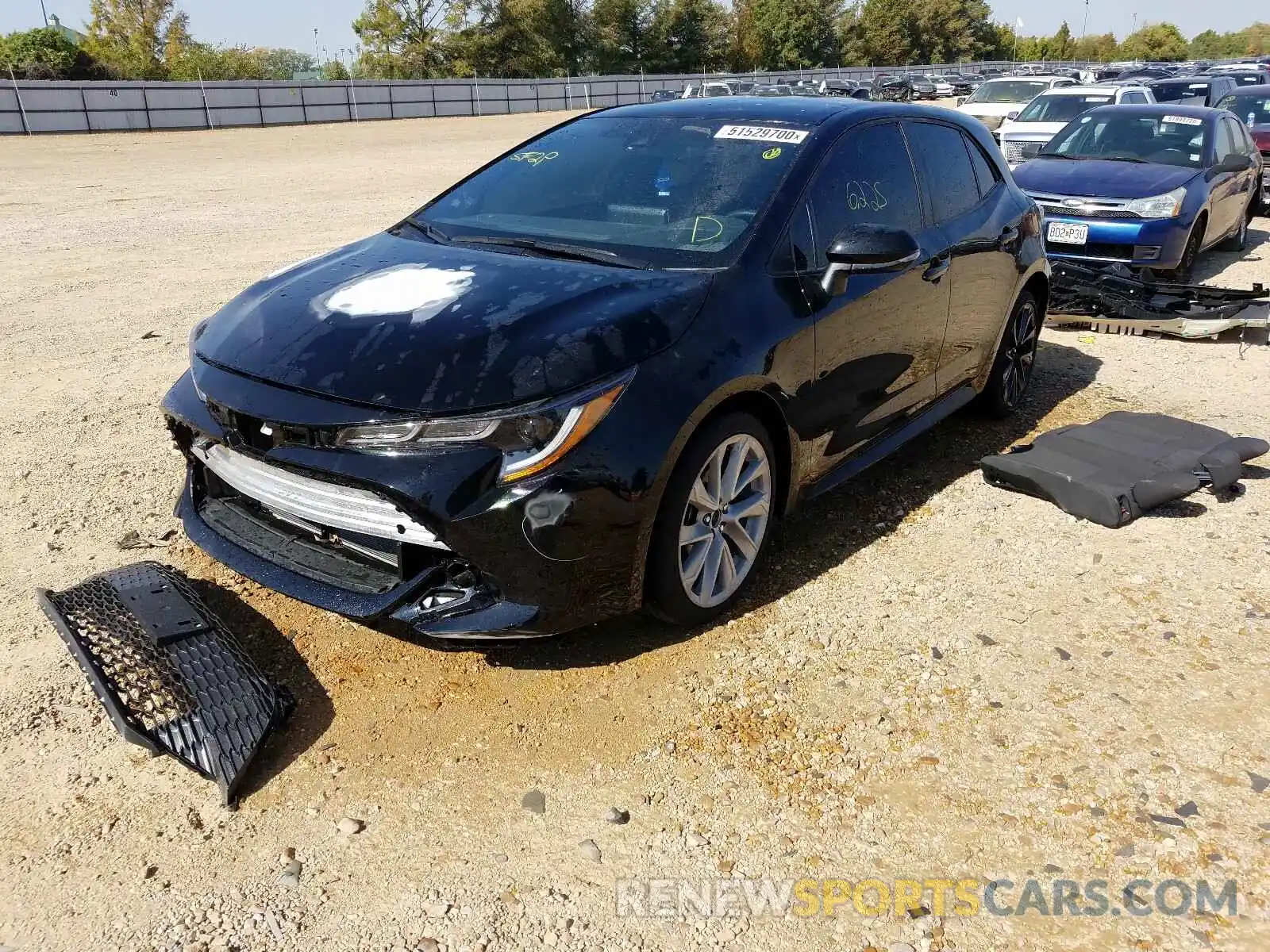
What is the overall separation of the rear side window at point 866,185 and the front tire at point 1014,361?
137 centimetres

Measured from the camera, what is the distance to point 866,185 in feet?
13.2

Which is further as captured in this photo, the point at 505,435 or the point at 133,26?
the point at 133,26

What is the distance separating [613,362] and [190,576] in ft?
6.53

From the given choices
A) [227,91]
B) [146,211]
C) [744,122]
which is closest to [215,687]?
[744,122]

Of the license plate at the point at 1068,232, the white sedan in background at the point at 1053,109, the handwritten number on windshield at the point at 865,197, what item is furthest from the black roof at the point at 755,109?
the white sedan in background at the point at 1053,109

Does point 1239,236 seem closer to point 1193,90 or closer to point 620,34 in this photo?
point 1193,90

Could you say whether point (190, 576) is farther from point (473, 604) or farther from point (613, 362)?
point (613, 362)

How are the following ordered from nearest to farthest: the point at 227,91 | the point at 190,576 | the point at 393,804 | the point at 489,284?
the point at 393,804, the point at 489,284, the point at 190,576, the point at 227,91

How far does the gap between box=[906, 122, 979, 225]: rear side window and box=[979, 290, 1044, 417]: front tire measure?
2.73 ft

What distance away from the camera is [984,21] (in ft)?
322

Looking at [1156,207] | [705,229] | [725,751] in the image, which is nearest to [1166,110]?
[1156,207]

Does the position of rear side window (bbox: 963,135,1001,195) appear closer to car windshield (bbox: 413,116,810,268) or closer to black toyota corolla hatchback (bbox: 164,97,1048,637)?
black toyota corolla hatchback (bbox: 164,97,1048,637)

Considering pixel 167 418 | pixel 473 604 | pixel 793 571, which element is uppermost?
pixel 167 418

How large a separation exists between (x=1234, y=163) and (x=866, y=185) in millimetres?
7482
